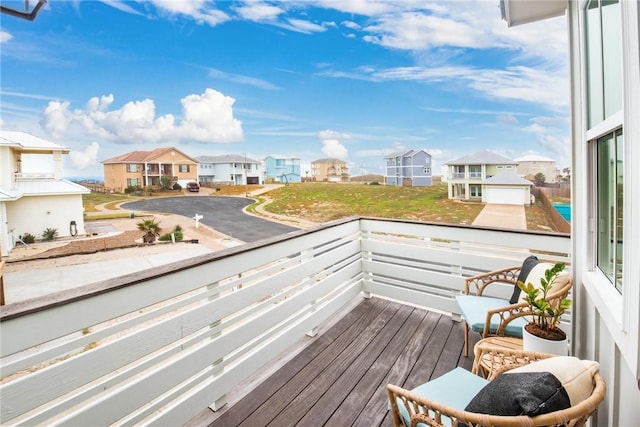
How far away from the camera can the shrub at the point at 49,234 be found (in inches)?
130

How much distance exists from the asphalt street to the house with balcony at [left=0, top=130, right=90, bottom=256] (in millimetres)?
524

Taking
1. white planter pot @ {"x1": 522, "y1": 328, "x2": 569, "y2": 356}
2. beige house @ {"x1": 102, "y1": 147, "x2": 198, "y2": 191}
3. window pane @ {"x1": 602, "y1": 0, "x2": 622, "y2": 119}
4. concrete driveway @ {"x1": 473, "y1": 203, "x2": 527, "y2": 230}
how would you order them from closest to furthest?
window pane @ {"x1": 602, "y1": 0, "x2": 622, "y2": 119}
white planter pot @ {"x1": 522, "y1": 328, "x2": 569, "y2": 356}
concrete driveway @ {"x1": 473, "y1": 203, "x2": 527, "y2": 230}
beige house @ {"x1": 102, "y1": 147, "x2": 198, "y2": 191}

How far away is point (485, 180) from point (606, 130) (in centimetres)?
325

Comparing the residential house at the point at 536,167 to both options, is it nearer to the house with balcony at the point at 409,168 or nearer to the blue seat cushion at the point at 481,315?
the house with balcony at the point at 409,168

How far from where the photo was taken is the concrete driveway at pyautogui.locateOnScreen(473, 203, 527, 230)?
2832 mm

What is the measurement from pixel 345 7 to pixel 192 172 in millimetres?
4495

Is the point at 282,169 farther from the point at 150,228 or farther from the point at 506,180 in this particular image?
→ the point at 506,180

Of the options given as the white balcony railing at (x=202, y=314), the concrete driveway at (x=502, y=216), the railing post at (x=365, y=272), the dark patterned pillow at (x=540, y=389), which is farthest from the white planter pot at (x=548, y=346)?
the railing post at (x=365, y=272)

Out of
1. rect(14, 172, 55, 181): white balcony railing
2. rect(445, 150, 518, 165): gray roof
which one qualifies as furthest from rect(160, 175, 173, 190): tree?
rect(445, 150, 518, 165): gray roof

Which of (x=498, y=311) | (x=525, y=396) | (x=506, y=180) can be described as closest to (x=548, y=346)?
(x=498, y=311)

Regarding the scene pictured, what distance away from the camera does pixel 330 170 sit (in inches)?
215

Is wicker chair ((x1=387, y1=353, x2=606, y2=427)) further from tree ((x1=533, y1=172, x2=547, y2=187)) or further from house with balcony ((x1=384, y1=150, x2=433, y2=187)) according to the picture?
house with balcony ((x1=384, y1=150, x2=433, y2=187))

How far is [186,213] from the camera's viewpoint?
4230 millimetres

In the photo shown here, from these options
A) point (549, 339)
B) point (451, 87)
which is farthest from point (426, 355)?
point (451, 87)
